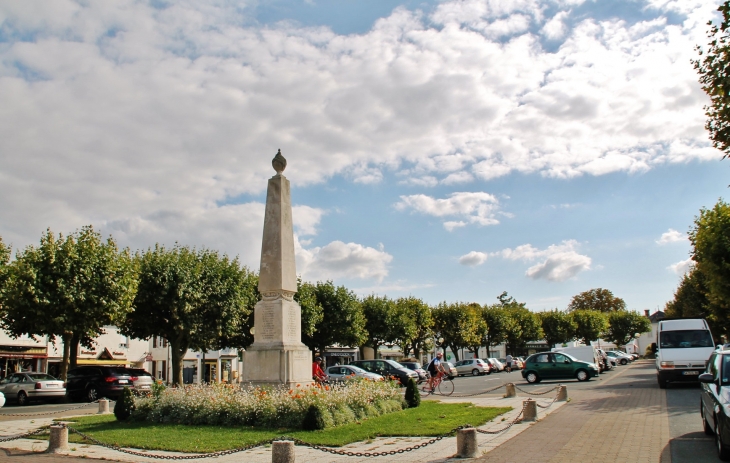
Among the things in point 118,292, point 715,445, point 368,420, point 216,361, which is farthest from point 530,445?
point 216,361

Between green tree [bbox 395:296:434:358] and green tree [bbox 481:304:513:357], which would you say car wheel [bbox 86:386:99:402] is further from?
green tree [bbox 481:304:513:357]

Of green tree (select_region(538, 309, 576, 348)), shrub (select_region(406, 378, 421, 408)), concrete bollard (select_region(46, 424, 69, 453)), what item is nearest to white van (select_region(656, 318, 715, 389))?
shrub (select_region(406, 378, 421, 408))

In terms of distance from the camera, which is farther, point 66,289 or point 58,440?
point 66,289

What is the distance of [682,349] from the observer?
22.8 m

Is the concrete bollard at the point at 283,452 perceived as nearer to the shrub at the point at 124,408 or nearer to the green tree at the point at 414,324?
the shrub at the point at 124,408

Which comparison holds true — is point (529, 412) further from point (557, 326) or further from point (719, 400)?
point (557, 326)

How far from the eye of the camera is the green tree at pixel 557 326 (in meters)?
82.2

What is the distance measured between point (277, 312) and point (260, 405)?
10.2ft

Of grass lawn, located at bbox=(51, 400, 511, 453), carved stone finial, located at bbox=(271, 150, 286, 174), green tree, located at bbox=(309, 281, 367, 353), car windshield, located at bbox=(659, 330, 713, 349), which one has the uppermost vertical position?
carved stone finial, located at bbox=(271, 150, 286, 174)

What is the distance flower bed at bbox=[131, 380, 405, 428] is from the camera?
1281cm

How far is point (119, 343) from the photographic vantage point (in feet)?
158

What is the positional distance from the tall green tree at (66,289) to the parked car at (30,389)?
7.25 ft

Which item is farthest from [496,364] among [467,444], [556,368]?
[467,444]

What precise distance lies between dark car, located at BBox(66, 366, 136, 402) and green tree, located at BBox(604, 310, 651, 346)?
86.0 metres
